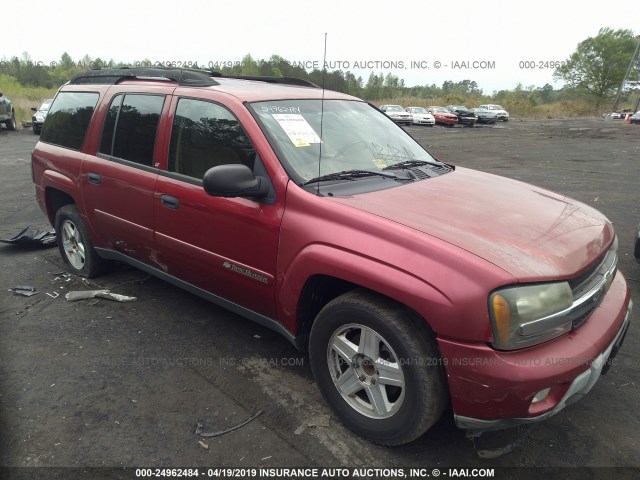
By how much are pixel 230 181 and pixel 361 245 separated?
2.62 feet

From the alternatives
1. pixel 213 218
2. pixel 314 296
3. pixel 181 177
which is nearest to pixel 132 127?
pixel 181 177

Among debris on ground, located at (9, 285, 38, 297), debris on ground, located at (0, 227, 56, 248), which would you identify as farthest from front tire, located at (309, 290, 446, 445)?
debris on ground, located at (0, 227, 56, 248)

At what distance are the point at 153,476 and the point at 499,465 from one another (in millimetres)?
1696

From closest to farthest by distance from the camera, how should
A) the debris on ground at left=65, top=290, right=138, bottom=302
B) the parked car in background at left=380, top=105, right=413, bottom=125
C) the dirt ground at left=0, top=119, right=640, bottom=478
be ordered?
the dirt ground at left=0, top=119, right=640, bottom=478
the debris on ground at left=65, top=290, right=138, bottom=302
the parked car in background at left=380, top=105, right=413, bottom=125

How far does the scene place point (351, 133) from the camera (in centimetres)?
328

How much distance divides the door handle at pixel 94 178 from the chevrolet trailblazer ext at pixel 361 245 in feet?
0.06

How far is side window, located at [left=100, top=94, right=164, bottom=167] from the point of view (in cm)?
349

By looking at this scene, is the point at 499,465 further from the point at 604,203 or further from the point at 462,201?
the point at 604,203

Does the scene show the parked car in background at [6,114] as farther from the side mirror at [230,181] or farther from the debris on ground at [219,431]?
the debris on ground at [219,431]

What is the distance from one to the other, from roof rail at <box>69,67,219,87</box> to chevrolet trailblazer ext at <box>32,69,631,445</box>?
2cm

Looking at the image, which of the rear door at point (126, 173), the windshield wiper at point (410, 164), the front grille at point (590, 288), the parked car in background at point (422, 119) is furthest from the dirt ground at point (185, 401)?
the parked car in background at point (422, 119)

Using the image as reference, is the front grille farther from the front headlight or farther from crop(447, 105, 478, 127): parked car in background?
crop(447, 105, 478, 127): parked car in background

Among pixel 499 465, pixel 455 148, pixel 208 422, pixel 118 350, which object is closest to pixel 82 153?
pixel 118 350

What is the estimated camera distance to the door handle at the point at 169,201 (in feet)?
10.5
